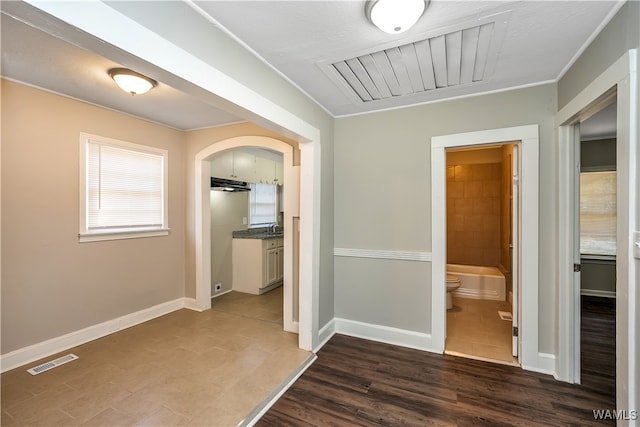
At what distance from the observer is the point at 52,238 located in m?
2.62

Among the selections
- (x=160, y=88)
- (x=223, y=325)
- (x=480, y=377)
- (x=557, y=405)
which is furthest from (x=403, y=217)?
(x=160, y=88)

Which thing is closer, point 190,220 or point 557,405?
point 557,405

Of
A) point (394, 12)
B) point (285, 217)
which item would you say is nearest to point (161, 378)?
point (285, 217)

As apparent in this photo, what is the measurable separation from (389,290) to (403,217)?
0.81 metres

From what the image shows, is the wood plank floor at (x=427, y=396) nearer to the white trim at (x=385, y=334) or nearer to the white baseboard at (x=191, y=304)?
the white trim at (x=385, y=334)

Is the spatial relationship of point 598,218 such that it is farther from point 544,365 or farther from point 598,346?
point 544,365

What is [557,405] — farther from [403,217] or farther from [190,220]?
[190,220]

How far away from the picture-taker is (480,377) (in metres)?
2.27

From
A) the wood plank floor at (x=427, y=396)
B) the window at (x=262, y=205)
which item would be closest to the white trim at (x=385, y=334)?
the wood plank floor at (x=427, y=396)

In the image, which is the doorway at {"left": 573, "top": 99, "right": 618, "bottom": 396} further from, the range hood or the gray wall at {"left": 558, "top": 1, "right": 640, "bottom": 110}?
the range hood

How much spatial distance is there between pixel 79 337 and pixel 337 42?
Answer: 12.1 ft

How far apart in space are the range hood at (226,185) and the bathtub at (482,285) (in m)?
3.91

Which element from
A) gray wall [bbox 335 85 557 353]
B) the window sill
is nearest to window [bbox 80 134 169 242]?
the window sill

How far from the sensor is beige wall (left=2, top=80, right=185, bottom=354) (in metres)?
2.36
